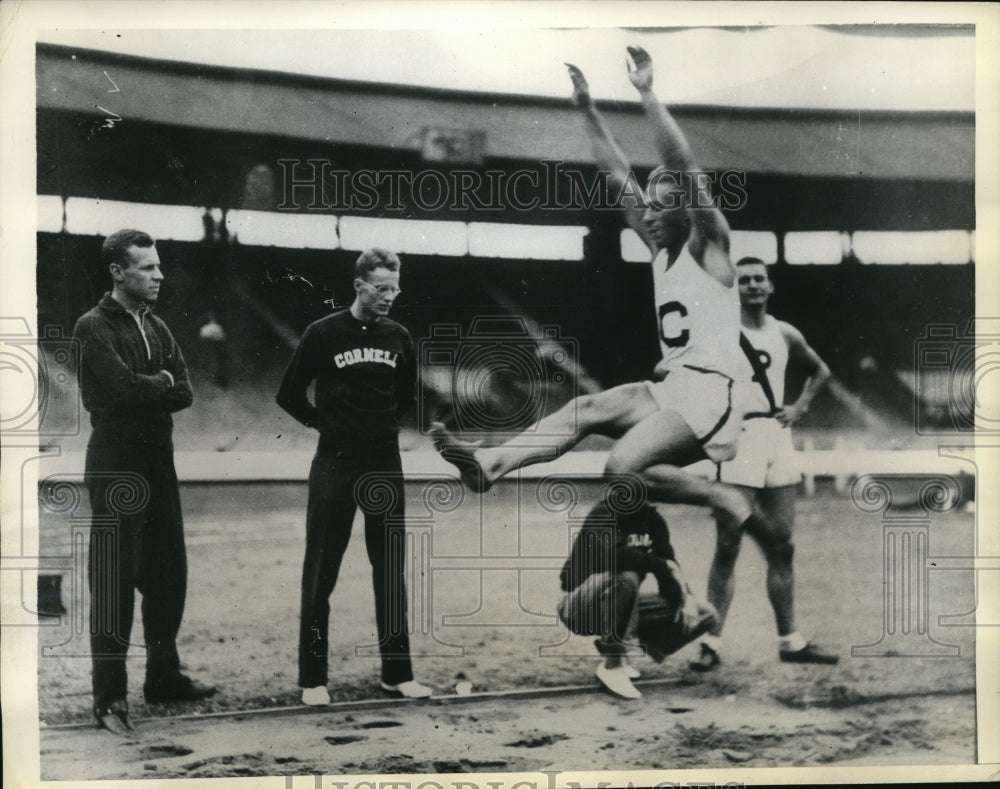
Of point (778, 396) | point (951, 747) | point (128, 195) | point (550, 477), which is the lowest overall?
point (951, 747)

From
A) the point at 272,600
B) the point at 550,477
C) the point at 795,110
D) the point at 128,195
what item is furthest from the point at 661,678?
the point at 128,195

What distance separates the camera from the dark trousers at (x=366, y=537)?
2852 millimetres

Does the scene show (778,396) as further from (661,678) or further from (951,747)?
(951,747)

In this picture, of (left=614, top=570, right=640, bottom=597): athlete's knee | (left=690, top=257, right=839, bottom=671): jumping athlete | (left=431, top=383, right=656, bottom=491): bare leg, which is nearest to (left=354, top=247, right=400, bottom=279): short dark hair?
(left=431, top=383, right=656, bottom=491): bare leg

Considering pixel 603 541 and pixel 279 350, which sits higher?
pixel 279 350

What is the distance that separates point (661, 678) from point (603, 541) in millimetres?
509

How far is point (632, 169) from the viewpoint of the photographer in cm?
289

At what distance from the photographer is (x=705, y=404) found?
2896 mm

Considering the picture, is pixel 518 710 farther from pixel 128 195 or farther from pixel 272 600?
pixel 128 195

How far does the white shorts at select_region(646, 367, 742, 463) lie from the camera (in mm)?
2891

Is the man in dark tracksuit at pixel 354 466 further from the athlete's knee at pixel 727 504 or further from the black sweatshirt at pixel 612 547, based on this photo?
the athlete's knee at pixel 727 504

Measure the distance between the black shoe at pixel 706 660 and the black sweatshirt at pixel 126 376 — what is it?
1.95 metres

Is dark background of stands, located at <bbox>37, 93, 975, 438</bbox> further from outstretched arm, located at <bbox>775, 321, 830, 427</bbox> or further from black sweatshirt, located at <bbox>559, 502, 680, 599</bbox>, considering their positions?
black sweatshirt, located at <bbox>559, 502, 680, 599</bbox>

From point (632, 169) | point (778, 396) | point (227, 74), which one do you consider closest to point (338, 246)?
point (227, 74)
